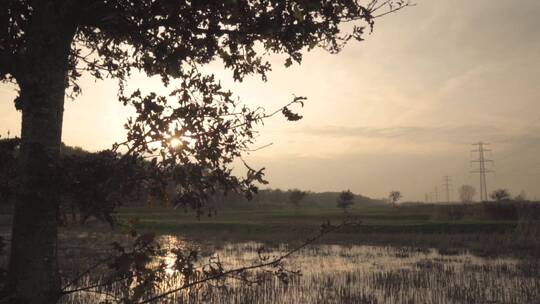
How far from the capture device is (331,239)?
112ft

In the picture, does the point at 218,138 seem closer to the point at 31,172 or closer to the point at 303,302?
the point at 31,172

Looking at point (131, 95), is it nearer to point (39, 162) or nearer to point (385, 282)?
point (39, 162)

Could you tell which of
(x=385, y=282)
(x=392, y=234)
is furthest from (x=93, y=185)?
(x=392, y=234)

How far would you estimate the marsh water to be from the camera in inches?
488

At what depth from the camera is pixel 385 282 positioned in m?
15.4

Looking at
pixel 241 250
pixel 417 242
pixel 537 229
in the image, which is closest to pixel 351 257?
pixel 241 250

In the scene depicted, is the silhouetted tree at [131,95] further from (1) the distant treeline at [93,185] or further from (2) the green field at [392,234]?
(2) the green field at [392,234]

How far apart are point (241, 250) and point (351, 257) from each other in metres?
6.40

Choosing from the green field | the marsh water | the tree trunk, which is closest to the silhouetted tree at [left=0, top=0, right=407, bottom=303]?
the tree trunk

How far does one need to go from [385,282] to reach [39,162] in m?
13.2

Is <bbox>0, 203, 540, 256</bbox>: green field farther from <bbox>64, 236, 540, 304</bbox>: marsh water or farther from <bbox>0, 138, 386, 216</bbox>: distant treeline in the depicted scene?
<bbox>0, 138, 386, 216</bbox>: distant treeline

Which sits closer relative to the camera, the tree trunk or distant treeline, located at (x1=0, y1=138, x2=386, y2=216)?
distant treeline, located at (x1=0, y1=138, x2=386, y2=216)

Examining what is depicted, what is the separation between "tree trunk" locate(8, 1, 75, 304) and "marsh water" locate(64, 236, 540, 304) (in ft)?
10.8

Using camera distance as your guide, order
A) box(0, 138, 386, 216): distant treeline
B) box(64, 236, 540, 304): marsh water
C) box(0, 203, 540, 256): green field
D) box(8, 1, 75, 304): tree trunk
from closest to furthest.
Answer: box(0, 138, 386, 216): distant treeline < box(8, 1, 75, 304): tree trunk < box(64, 236, 540, 304): marsh water < box(0, 203, 540, 256): green field
